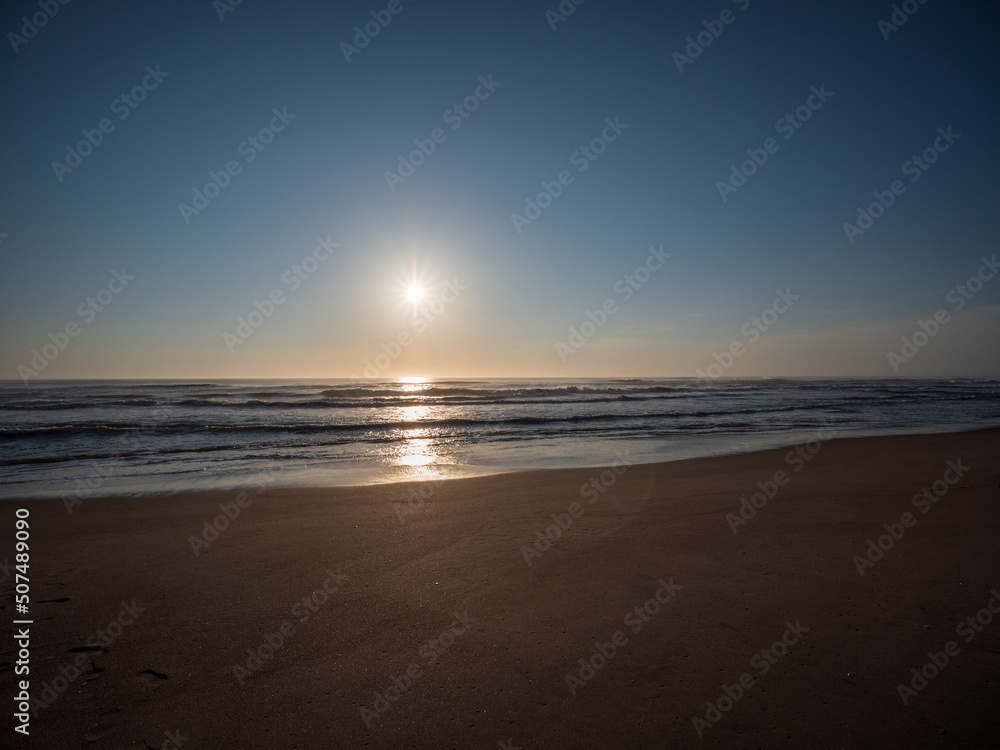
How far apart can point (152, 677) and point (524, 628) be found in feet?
8.82

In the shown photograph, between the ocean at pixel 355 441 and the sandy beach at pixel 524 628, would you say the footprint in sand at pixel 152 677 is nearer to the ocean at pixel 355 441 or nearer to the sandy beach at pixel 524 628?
the sandy beach at pixel 524 628

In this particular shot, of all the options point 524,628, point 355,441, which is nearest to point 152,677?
point 524,628

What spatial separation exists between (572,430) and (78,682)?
18260 millimetres

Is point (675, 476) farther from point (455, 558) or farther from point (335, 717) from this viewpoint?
point (335, 717)

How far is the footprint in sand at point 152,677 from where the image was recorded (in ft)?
10.5

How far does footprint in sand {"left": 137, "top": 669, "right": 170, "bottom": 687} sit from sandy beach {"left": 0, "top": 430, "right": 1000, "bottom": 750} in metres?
0.03

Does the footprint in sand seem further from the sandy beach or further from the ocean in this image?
the ocean

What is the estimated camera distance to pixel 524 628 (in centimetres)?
380

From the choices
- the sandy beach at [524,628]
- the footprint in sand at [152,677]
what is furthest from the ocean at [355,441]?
the footprint in sand at [152,677]

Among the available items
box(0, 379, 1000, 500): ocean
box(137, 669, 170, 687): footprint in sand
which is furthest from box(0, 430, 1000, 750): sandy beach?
box(0, 379, 1000, 500): ocean

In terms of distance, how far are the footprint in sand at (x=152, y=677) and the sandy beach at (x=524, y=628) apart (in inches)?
1.1

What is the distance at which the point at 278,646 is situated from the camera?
12.0 feet

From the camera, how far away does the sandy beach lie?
2820mm

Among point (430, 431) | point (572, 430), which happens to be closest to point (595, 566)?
point (572, 430)
